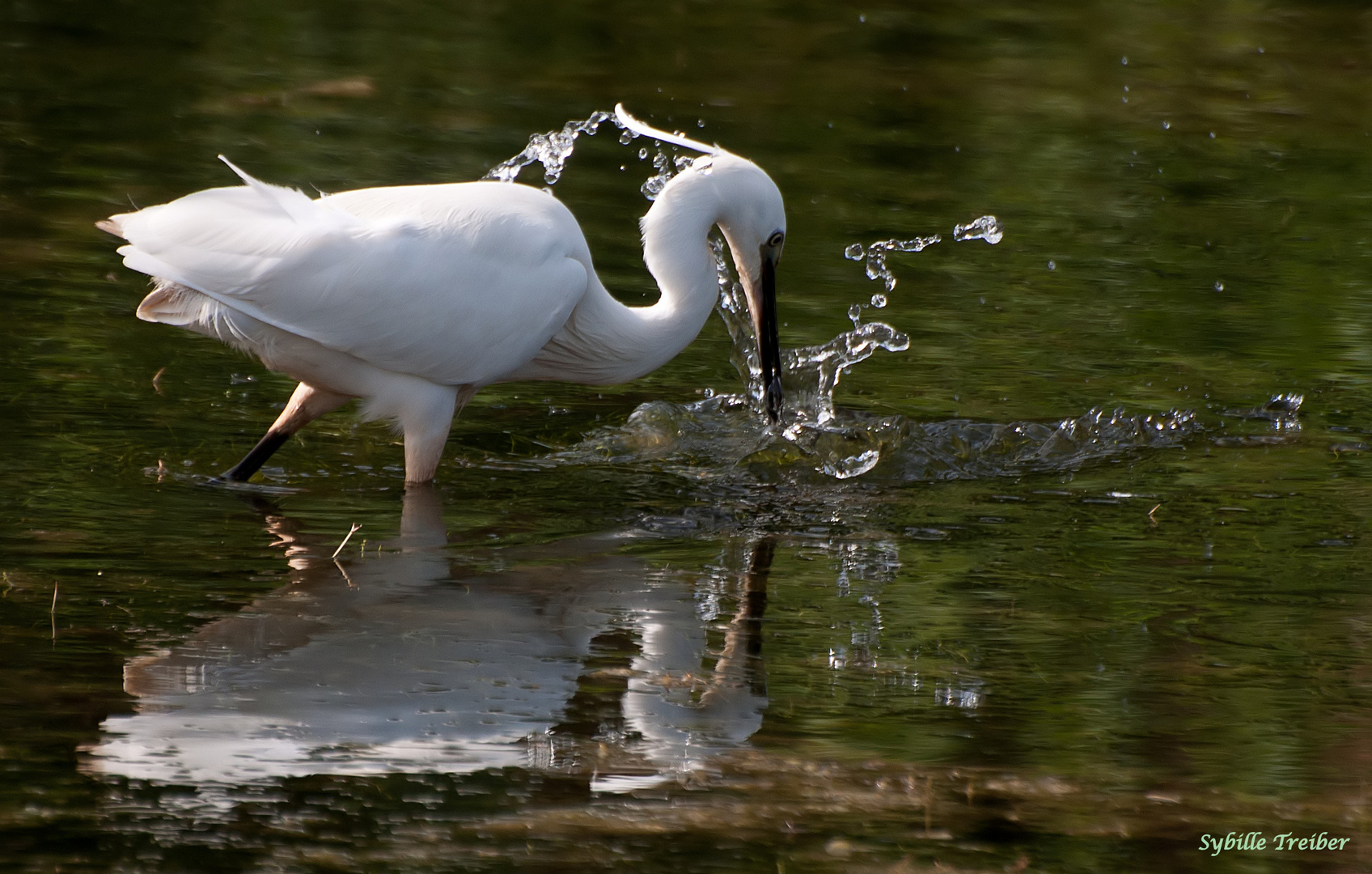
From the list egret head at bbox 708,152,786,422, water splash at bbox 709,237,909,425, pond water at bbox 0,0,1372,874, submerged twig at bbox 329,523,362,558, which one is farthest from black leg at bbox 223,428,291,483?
water splash at bbox 709,237,909,425

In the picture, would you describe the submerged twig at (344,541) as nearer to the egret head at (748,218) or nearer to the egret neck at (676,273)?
the egret neck at (676,273)

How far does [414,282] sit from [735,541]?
1.43m

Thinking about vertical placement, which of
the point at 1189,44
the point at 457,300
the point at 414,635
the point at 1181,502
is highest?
the point at 1189,44

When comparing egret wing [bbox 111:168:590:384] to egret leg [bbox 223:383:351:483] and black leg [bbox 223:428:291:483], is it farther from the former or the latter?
black leg [bbox 223:428:291:483]

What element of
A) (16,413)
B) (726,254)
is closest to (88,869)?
(16,413)

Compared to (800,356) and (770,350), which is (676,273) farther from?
(800,356)

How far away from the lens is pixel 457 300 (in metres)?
5.98

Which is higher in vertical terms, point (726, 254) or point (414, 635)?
point (726, 254)

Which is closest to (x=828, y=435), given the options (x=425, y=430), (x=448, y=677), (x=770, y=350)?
(x=770, y=350)

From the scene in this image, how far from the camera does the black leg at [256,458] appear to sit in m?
6.11

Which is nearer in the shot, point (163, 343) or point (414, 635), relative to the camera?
point (414, 635)

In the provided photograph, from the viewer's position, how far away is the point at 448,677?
4328 millimetres

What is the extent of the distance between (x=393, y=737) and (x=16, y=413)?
325cm

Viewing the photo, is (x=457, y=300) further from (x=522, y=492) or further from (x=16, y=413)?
(x=16, y=413)
